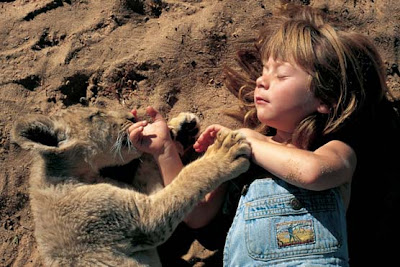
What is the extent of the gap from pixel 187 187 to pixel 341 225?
1436 mm

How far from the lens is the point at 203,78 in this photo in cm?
601

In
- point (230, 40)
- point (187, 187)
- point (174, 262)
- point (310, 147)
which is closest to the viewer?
point (187, 187)

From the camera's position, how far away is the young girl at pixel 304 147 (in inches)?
181

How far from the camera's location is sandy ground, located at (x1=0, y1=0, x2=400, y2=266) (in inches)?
231

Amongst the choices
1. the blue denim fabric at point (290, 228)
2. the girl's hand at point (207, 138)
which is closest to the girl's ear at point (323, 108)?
the blue denim fabric at point (290, 228)

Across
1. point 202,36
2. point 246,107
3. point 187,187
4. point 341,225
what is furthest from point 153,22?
point 341,225

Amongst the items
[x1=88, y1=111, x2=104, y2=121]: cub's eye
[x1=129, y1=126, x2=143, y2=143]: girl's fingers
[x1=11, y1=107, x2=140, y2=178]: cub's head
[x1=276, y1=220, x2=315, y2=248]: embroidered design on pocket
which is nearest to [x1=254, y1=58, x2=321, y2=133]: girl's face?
[x1=276, y1=220, x2=315, y2=248]: embroidered design on pocket

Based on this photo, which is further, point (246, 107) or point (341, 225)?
point (246, 107)

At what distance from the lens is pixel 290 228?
4668 millimetres

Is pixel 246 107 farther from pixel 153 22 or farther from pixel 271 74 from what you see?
pixel 153 22

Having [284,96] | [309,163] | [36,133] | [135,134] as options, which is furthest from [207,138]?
[36,133]

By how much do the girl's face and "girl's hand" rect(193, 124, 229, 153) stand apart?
0.45 m

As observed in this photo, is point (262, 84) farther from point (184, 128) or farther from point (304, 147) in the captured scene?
point (184, 128)

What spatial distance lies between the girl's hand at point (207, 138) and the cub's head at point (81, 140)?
606mm
